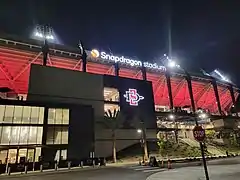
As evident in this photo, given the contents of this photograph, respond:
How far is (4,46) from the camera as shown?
37.7m

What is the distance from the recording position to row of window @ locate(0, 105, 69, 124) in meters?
27.8

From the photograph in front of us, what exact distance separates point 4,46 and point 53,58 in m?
9.68

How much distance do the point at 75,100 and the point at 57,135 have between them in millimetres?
8996

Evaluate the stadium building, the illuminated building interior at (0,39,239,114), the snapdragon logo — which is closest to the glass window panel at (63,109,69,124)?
the stadium building

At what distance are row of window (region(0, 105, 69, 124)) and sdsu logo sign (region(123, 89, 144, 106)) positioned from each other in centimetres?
1472

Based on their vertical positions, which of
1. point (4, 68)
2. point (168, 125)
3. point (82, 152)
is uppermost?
point (4, 68)

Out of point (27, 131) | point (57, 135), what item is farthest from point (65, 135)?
point (27, 131)

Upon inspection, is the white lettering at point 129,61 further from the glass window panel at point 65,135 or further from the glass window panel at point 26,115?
the glass window panel at point 26,115

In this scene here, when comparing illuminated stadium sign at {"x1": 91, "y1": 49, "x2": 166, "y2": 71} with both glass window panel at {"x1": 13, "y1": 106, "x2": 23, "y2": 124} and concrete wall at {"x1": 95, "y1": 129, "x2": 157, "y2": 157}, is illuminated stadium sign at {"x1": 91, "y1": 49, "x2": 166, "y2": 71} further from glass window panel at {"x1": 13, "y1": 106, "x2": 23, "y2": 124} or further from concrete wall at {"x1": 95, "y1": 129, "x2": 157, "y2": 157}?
glass window panel at {"x1": 13, "y1": 106, "x2": 23, "y2": 124}

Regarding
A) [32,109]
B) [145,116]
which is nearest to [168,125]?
[145,116]

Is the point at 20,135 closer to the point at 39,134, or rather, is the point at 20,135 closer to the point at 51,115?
the point at 39,134

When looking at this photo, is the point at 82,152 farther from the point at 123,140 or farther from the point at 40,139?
the point at 123,140

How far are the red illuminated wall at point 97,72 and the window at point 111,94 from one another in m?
8.21

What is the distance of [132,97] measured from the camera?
42.8m
